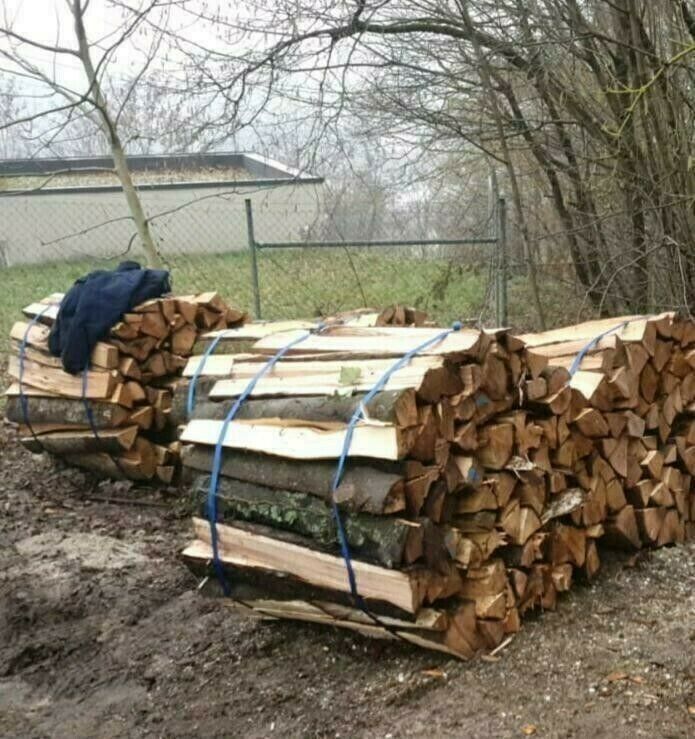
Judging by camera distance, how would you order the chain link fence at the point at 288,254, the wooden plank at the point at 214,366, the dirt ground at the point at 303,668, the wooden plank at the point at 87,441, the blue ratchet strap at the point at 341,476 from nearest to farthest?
the dirt ground at the point at 303,668, the blue ratchet strap at the point at 341,476, the wooden plank at the point at 214,366, the wooden plank at the point at 87,441, the chain link fence at the point at 288,254

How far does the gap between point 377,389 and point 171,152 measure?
5.95m

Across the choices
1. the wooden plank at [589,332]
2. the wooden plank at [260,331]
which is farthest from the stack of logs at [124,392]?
the wooden plank at [589,332]

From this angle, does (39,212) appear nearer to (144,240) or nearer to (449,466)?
(144,240)

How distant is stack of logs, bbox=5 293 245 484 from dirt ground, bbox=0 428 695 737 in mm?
1200

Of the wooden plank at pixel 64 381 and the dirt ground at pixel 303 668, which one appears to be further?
the wooden plank at pixel 64 381

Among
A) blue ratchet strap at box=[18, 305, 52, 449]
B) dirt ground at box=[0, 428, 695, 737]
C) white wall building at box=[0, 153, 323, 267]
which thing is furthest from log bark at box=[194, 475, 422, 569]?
white wall building at box=[0, 153, 323, 267]

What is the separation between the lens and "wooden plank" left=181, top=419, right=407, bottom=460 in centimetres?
324

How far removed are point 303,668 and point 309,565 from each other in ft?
1.55

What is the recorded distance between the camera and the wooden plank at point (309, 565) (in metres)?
3.29

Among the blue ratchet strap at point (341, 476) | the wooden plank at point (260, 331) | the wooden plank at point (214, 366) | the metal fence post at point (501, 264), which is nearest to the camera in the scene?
the blue ratchet strap at point (341, 476)

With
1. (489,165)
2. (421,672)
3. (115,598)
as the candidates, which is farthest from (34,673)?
(489,165)

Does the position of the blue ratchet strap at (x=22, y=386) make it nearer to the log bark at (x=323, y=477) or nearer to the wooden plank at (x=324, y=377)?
the wooden plank at (x=324, y=377)

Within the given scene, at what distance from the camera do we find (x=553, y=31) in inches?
268

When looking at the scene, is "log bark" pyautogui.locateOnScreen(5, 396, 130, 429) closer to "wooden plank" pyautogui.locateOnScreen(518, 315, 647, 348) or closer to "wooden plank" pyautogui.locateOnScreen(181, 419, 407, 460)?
"wooden plank" pyautogui.locateOnScreen(181, 419, 407, 460)
